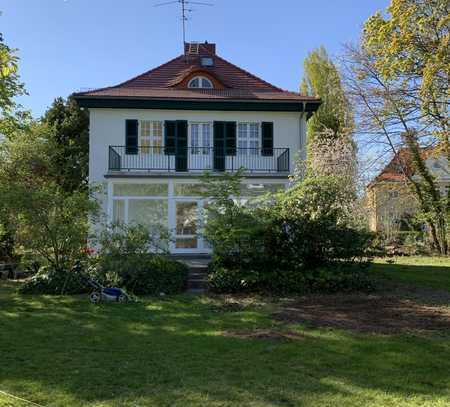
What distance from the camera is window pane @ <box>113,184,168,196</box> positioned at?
18.5 metres

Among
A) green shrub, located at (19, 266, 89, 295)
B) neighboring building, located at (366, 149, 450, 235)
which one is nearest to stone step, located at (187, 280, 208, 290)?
green shrub, located at (19, 266, 89, 295)

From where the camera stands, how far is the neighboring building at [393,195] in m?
24.2

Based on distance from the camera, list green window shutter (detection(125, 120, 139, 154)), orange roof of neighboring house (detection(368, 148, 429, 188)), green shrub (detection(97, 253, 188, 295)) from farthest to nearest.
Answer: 1. orange roof of neighboring house (detection(368, 148, 429, 188))
2. green window shutter (detection(125, 120, 139, 154))
3. green shrub (detection(97, 253, 188, 295))

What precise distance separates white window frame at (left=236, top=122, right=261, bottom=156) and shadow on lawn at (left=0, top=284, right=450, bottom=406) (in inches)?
467

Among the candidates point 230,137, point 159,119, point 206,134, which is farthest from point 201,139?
point 159,119

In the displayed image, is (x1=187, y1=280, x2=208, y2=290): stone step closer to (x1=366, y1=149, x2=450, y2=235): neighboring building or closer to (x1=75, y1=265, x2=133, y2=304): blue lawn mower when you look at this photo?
(x1=75, y1=265, x2=133, y2=304): blue lawn mower

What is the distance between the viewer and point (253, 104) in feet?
62.6

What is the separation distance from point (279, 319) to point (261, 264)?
3739 mm

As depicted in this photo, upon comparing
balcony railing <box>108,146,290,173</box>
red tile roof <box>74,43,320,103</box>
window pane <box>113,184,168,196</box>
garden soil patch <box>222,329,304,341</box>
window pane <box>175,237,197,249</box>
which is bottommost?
garden soil patch <box>222,329,304,341</box>

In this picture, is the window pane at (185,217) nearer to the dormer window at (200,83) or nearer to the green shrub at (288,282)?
the dormer window at (200,83)

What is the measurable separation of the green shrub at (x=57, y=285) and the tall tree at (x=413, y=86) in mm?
8807

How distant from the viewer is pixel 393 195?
25.6m

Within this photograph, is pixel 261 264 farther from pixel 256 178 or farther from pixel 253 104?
pixel 253 104

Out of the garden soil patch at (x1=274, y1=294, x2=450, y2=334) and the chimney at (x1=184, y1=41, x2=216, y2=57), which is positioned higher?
the chimney at (x1=184, y1=41, x2=216, y2=57)
